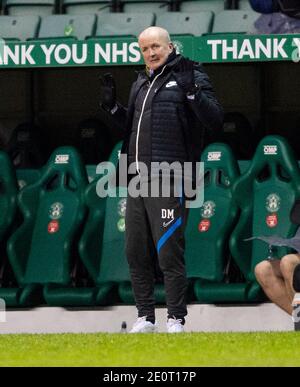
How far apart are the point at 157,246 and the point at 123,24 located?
498 centimetres

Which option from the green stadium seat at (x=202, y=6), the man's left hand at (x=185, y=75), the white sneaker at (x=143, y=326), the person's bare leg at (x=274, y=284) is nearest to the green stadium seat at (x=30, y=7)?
the green stadium seat at (x=202, y=6)

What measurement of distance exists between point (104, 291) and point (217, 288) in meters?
0.92

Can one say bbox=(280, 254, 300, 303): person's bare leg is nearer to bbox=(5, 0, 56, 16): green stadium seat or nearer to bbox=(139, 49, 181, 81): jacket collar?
bbox=(139, 49, 181, 81): jacket collar

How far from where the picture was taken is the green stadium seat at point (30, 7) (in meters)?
15.3

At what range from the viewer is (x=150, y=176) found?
9602 millimetres

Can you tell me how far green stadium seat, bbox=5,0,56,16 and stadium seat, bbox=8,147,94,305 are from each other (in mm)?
2929

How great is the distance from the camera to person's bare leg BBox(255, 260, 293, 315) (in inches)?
419

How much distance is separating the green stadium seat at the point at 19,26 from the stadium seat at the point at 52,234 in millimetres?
2114

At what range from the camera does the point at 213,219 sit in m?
12.3

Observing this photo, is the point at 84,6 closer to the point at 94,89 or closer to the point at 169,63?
the point at 94,89

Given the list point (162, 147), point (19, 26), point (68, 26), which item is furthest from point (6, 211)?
point (162, 147)
